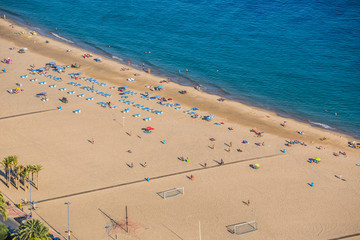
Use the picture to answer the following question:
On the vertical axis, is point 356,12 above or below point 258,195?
above

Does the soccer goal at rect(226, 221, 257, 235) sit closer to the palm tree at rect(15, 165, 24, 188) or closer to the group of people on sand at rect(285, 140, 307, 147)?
the group of people on sand at rect(285, 140, 307, 147)

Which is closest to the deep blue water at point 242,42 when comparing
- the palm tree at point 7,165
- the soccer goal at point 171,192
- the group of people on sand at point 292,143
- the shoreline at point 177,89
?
the shoreline at point 177,89

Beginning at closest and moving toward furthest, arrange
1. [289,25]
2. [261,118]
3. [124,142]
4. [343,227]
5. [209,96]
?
1. [343,227]
2. [124,142]
3. [261,118]
4. [209,96]
5. [289,25]

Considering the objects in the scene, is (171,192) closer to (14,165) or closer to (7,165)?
(14,165)

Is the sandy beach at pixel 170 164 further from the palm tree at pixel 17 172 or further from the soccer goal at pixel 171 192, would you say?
the palm tree at pixel 17 172

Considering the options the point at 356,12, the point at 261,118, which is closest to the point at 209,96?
the point at 261,118

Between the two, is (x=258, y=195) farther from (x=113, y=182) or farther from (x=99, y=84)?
(x=99, y=84)
